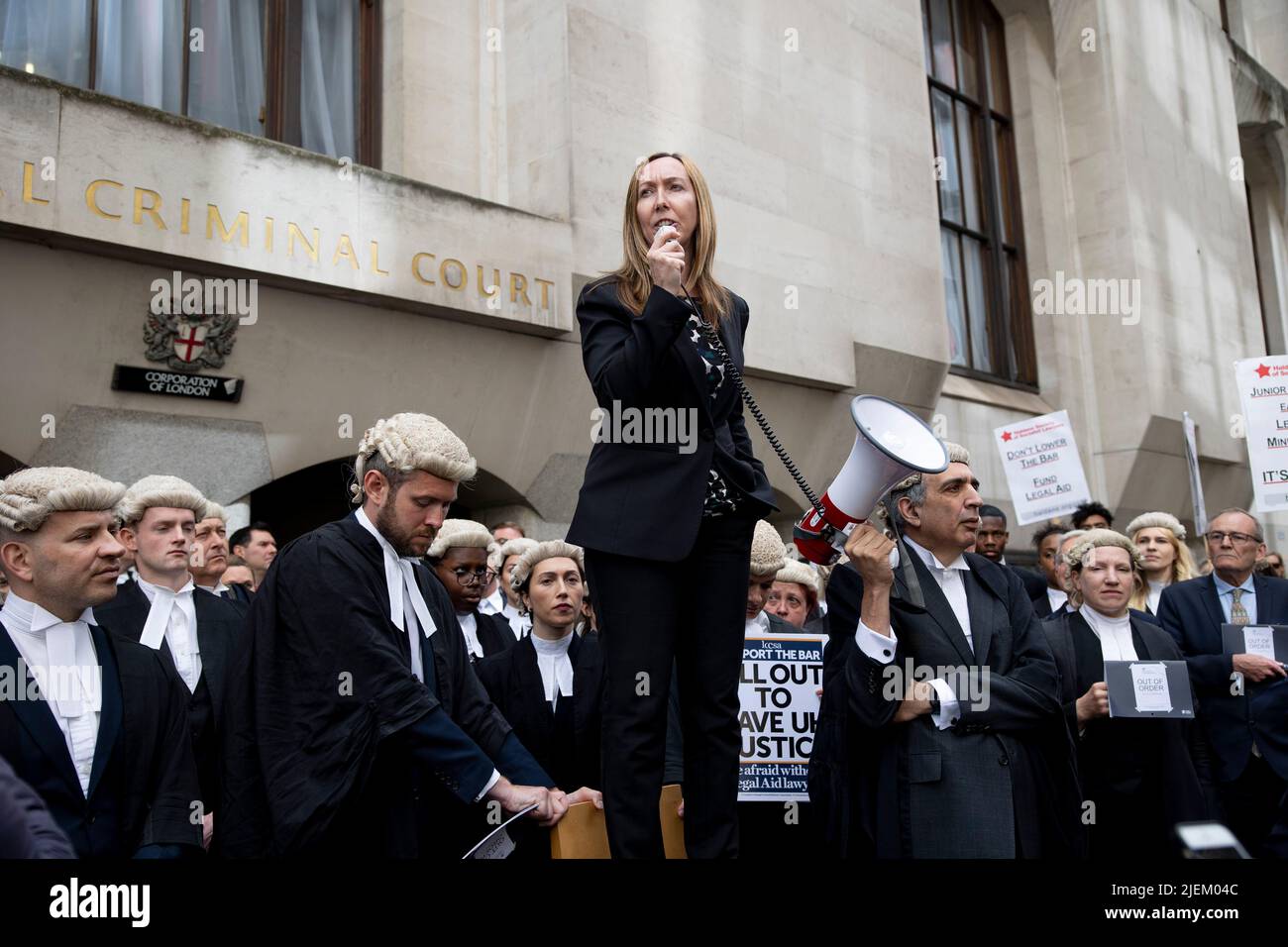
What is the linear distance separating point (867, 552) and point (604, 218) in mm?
6635

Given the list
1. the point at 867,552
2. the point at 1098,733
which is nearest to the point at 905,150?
the point at 1098,733

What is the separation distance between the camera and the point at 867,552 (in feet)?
12.7

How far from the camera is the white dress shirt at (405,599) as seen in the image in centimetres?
378

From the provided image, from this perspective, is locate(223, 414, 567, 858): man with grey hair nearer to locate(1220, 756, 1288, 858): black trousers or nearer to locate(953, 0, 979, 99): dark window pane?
locate(1220, 756, 1288, 858): black trousers

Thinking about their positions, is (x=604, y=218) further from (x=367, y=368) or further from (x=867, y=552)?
(x=867, y=552)

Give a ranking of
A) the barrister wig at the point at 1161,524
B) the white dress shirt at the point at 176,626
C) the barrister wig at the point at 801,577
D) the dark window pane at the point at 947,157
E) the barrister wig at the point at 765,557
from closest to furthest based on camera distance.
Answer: the white dress shirt at the point at 176,626
the barrister wig at the point at 765,557
the barrister wig at the point at 801,577
the barrister wig at the point at 1161,524
the dark window pane at the point at 947,157

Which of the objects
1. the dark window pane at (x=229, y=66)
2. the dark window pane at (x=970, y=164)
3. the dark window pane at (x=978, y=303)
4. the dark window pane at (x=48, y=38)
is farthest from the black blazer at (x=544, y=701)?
the dark window pane at (x=970, y=164)

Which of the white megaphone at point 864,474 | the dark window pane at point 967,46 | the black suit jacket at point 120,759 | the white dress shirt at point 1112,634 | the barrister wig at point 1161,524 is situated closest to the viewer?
the black suit jacket at point 120,759

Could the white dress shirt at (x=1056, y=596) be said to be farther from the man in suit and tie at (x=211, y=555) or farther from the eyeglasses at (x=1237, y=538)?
the man in suit and tie at (x=211, y=555)

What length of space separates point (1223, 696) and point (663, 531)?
165 inches

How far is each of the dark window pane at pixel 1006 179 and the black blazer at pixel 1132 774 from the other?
13.2m

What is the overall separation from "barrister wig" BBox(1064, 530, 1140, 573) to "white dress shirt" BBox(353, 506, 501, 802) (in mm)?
3417

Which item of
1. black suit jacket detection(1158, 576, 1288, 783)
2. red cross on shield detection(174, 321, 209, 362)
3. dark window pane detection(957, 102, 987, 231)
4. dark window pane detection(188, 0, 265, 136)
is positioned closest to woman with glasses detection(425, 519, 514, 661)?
red cross on shield detection(174, 321, 209, 362)

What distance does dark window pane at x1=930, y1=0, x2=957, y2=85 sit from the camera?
16.8m
